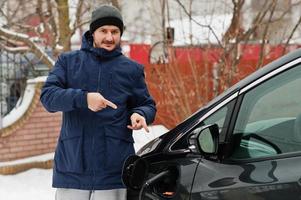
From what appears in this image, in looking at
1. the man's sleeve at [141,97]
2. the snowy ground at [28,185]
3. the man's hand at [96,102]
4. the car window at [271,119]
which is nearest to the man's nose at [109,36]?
the man's sleeve at [141,97]

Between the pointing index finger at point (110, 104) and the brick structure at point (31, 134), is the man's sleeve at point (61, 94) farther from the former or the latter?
the brick structure at point (31, 134)

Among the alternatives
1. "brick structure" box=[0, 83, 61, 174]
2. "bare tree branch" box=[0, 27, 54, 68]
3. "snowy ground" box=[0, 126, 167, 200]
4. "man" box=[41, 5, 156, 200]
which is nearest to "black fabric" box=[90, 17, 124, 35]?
"man" box=[41, 5, 156, 200]

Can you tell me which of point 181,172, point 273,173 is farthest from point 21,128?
point 273,173

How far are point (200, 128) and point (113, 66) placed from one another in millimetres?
656

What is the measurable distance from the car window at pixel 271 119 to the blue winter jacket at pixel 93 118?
0.60 metres

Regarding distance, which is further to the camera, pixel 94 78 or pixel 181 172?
pixel 94 78

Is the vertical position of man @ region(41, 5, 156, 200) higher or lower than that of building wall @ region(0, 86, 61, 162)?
higher

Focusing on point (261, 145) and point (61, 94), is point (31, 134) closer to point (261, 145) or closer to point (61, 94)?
point (61, 94)

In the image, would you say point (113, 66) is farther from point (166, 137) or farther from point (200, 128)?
point (200, 128)

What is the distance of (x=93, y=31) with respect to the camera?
2732 millimetres

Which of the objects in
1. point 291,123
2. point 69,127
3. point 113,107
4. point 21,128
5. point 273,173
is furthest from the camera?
point 21,128

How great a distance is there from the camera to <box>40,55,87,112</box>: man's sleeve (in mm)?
2486

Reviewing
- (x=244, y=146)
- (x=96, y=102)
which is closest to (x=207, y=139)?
(x=244, y=146)

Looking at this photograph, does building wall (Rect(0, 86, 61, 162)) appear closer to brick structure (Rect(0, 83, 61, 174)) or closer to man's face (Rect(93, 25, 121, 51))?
brick structure (Rect(0, 83, 61, 174))
